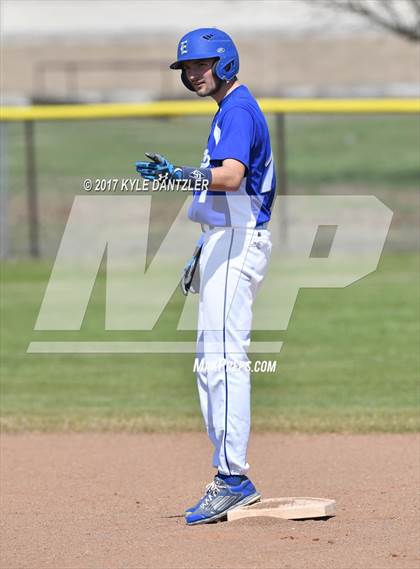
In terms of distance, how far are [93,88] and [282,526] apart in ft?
112

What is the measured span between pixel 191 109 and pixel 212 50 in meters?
9.35

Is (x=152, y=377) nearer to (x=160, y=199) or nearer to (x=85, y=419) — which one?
(x=85, y=419)

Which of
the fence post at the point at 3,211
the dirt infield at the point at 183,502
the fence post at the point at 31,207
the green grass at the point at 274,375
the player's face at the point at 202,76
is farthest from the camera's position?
the fence post at the point at 31,207

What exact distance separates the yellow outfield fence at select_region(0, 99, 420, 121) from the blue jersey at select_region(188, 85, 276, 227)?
29.8ft

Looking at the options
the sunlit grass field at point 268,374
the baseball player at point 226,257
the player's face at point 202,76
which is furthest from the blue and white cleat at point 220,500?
the sunlit grass field at point 268,374

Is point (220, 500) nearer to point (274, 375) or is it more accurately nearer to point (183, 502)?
point (183, 502)

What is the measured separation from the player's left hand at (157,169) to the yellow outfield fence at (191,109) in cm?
944

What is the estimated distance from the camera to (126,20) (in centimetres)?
4009

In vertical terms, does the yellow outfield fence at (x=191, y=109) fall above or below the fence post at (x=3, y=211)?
above

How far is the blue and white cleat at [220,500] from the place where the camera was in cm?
576

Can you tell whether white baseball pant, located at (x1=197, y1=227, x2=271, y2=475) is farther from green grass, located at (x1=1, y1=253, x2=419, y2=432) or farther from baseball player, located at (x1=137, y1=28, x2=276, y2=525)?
green grass, located at (x1=1, y1=253, x2=419, y2=432)

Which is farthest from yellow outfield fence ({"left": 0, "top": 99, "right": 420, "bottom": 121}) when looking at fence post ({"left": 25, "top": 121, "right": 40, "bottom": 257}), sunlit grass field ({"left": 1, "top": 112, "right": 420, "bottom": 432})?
sunlit grass field ({"left": 1, "top": 112, "right": 420, "bottom": 432})

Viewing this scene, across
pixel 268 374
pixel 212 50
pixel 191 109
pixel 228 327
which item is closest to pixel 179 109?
pixel 191 109

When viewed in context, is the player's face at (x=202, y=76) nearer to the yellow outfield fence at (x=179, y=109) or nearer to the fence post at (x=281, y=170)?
the yellow outfield fence at (x=179, y=109)
